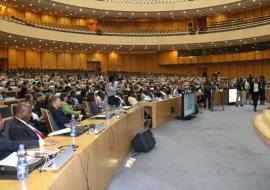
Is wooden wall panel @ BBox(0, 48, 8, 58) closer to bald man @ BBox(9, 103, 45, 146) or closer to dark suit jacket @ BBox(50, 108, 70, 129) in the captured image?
dark suit jacket @ BBox(50, 108, 70, 129)

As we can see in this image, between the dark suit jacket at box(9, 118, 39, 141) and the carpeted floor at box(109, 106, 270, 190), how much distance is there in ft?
4.62

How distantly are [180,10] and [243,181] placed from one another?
84.3 ft

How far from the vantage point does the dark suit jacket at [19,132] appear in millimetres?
3549

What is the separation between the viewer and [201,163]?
18.4ft

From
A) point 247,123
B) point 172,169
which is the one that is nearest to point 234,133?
point 247,123

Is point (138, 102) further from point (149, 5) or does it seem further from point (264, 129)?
point (149, 5)

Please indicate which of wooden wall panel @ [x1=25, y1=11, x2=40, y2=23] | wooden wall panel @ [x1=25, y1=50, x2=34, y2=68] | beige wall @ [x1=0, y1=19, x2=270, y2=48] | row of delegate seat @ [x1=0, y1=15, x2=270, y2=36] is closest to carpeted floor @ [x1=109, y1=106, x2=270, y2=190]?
beige wall @ [x1=0, y1=19, x2=270, y2=48]

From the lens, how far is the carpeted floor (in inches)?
179

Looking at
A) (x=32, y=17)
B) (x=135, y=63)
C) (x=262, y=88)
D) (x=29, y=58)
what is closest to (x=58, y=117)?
(x=262, y=88)

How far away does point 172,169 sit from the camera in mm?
5273

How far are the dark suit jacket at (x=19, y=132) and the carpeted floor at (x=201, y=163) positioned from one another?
1.41 m

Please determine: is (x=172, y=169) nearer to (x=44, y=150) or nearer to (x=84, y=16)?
(x=44, y=150)

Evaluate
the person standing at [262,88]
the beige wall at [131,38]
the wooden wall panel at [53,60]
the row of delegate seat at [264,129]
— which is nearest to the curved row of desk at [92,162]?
the row of delegate seat at [264,129]

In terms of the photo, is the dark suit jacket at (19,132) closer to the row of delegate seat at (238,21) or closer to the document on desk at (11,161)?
the document on desk at (11,161)
